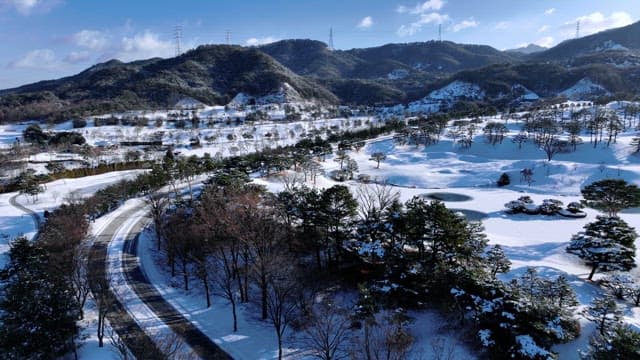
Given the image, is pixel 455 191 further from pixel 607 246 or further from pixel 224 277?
pixel 224 277

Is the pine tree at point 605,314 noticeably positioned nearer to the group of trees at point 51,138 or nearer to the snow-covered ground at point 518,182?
the snow-covered ground at point 518,182

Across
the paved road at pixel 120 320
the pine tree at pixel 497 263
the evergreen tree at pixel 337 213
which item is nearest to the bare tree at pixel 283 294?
the evergreen tree at pixel 337 213

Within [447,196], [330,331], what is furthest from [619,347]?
[447,196]

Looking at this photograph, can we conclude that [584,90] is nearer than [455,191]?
No

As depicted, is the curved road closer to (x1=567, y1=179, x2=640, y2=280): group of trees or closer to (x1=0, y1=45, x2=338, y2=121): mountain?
(x1=567, y1=179, x2=640, y2=280): group of trees

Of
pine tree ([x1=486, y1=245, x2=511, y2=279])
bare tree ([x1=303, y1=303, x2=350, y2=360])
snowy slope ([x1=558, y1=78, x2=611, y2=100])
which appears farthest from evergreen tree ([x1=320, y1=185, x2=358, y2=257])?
snowy slope ([x1=558, y1=78, x2=611, y2=100])

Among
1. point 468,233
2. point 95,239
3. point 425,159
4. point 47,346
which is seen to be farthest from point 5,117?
point 468,233

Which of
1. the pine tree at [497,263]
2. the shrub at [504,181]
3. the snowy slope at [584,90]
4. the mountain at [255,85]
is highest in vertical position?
the mountain at [255,85]
